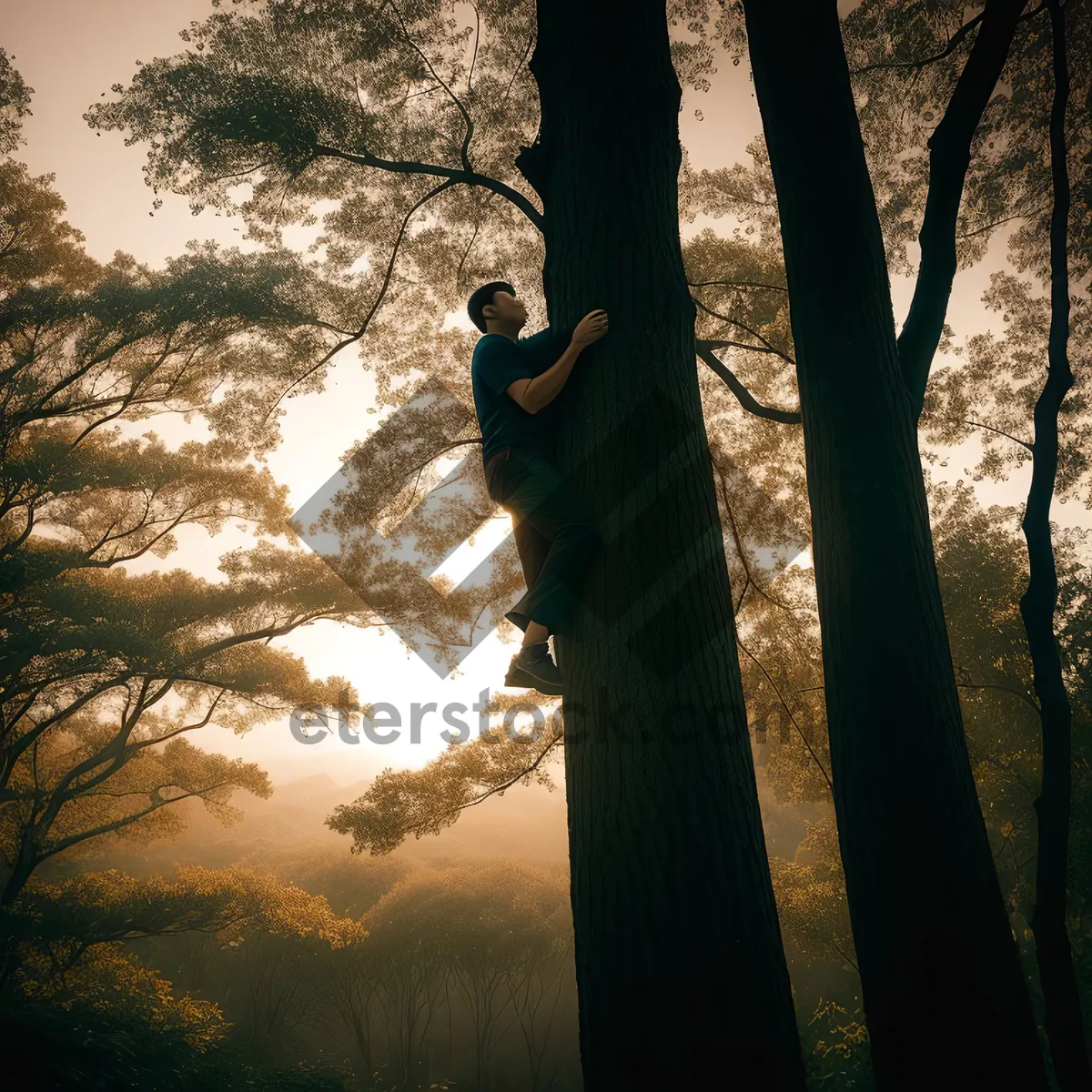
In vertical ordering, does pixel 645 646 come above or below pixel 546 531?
below

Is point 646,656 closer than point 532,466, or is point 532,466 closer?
point 646,656

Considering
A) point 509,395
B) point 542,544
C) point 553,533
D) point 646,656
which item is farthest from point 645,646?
point 509,395

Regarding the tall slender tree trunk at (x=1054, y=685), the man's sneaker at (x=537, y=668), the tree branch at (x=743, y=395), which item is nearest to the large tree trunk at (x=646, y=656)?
the man's sneaker at (x=537, y=668)

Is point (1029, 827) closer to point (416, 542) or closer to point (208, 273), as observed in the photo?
point (416, 542)

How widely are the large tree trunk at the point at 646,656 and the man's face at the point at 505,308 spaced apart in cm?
22

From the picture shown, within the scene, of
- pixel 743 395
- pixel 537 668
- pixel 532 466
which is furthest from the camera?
pixel 743 395

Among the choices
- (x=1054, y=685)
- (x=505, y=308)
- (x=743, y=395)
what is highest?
(x=743, y=395)

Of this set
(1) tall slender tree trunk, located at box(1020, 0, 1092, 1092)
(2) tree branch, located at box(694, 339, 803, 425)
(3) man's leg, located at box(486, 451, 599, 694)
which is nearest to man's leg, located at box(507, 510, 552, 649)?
(3) man's leg, located at box(486, 451, 599, 694)

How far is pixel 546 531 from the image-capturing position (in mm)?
1804

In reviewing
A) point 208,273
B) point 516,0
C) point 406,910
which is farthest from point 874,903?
point 406,910

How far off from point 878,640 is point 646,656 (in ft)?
3.79

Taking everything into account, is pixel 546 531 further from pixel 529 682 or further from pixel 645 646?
pixel 529 682

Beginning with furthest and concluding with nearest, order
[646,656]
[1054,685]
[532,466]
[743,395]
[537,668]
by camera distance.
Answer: [743,395] < [1054,685] < [537,668] < [532,466] < [646,656]

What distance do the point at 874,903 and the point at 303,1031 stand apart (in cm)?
2432
